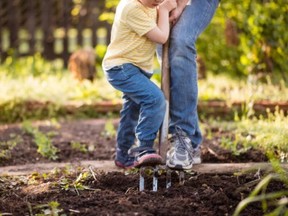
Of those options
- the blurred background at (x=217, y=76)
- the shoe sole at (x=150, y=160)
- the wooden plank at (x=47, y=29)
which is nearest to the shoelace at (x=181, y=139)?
the shoe sole at (x=150, y=160)

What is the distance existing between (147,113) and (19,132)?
2256 millimetres

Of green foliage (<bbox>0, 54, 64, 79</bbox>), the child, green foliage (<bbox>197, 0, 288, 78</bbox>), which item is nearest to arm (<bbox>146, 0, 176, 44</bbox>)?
the child

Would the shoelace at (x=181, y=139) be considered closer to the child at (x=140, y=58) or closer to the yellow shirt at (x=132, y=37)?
the child at (x=140, y=58)

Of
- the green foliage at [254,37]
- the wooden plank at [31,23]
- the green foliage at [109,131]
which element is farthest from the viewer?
the wooden plank at [31,23]

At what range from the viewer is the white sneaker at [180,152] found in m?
4.06

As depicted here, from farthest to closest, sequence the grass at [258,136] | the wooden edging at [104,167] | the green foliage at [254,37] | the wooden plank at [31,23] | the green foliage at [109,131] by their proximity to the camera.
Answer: the wooden plank at [31,23] → the green foliage at [254,37] → the green foliage at [109,131] → the grass at [258,136] → the wooden edging at [104,167]

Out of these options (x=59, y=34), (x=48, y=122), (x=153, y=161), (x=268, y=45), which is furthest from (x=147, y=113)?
(x=59, y=34)

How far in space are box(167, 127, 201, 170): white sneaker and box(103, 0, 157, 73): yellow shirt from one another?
17.7 inches

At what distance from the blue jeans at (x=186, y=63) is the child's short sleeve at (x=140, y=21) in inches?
8.6

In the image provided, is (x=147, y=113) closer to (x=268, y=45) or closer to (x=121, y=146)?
(x=121, y=146)

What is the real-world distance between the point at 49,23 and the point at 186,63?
5.90m

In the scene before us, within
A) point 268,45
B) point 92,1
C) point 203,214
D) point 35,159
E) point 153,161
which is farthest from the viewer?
point 92,1

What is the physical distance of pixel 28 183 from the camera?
160 inches

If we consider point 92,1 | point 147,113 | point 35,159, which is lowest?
point 35,159
